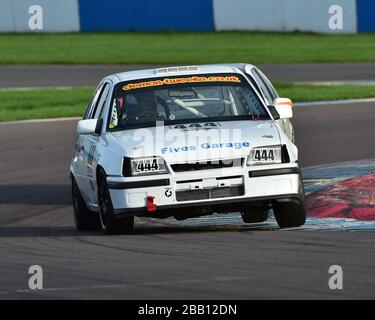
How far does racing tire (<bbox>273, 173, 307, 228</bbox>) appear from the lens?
1146cm

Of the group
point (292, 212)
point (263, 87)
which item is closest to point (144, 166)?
point (292, 212)

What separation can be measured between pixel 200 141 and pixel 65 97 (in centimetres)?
1751

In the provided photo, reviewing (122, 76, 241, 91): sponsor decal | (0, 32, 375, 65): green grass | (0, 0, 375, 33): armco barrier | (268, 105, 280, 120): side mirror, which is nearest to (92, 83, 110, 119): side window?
(122, 76, 241, 91): sponsor decal

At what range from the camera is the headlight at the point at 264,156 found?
11.3 m

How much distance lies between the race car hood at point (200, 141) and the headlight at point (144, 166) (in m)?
0.04

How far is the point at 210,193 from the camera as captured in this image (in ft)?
36.9

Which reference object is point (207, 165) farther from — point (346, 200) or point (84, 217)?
point (346, 200)

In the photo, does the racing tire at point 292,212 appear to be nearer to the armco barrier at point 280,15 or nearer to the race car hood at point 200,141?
the race car hood at point 200,141

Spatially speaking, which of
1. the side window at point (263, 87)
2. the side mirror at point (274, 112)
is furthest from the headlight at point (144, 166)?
the side window at point (263, 87)

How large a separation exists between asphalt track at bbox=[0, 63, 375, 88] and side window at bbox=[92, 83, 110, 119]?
17.3 metres

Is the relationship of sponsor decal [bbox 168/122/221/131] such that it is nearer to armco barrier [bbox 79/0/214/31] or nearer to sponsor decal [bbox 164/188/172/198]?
sponsor decal [bbox 164/188/172/198]

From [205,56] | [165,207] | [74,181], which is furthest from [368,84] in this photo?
[165,207]
